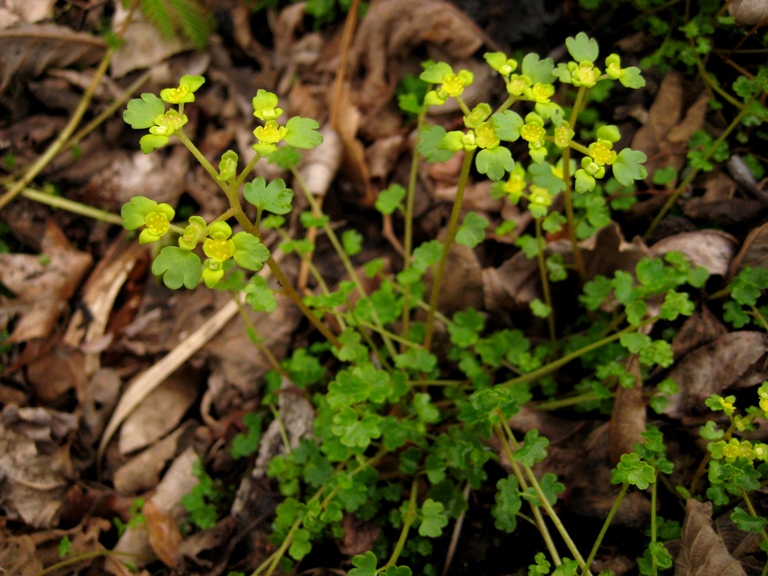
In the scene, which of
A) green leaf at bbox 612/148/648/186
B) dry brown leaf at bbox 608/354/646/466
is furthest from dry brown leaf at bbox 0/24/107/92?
dry brown leaf at bbox 608/354/646/466

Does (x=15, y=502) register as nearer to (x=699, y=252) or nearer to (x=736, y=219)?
(x=699, y=252)

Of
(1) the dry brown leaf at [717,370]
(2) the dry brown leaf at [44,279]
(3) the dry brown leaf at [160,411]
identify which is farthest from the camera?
(2) the dry brown leaf at [44,279]

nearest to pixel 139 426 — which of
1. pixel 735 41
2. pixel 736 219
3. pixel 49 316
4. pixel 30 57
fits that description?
pixel 49 316

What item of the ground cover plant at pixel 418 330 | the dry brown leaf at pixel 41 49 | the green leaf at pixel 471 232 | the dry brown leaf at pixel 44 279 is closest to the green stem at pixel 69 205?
the ground cover plant at pixel 418 330

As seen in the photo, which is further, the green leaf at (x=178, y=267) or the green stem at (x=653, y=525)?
the green stem at (x=653, y=525)

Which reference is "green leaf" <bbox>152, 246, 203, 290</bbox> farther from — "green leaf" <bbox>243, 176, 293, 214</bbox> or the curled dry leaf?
the curled dry leaf

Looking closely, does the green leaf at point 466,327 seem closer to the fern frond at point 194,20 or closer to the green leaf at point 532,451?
the green leaf at point 532,451
